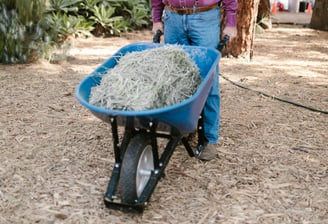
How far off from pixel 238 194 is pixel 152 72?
920mm

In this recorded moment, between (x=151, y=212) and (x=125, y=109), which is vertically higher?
(x=125, y=109)

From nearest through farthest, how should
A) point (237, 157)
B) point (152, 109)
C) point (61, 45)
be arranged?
point (152, 109) → point (237, 157) → point (61, 45)

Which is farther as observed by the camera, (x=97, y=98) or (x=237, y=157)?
(x=237, y=157)

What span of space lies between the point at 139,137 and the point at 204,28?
3.35 ft

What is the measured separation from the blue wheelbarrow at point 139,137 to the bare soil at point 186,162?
0.14 meters

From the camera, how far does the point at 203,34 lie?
3.33 meters

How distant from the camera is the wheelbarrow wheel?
260 cm

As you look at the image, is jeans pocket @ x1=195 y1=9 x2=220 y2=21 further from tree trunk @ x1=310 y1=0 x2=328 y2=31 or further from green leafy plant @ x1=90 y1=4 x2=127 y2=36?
tree trunk @ x1=310 y1=0 x2=328 y2=31

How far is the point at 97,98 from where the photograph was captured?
263 centimetres

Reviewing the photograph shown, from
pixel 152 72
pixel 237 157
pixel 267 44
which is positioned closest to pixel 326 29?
pixel 267 44

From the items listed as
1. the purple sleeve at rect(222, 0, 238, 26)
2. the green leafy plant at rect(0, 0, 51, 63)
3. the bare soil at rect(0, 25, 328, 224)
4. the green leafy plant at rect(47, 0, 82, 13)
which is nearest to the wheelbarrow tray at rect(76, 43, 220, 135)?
the purple sleeve at rect(222, 0, 238, 26)

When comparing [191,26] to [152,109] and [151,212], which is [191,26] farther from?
[151,212]

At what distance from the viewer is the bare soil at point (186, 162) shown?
9.09ft

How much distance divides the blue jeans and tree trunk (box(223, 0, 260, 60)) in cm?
297
